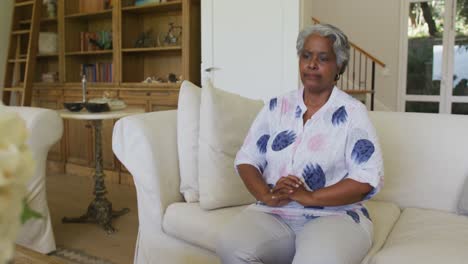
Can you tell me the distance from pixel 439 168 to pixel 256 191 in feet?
3.02

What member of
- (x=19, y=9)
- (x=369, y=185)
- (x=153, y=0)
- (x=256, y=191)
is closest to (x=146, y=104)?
(x=153, y=0)

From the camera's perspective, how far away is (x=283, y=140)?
1646mm

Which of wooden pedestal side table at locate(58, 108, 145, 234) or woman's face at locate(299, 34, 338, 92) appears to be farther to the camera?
wooden pedestal side table at locate(58, 108, 145, 234)

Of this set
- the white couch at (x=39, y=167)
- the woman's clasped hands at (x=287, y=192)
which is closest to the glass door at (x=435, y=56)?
the white couch at (x=39, y=167)

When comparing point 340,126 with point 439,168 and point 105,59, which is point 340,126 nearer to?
point 439,168

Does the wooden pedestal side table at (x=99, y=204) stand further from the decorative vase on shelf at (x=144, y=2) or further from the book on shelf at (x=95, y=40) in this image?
the book on shelf at (x=95, y=40)

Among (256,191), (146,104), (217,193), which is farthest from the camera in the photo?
(146,104)

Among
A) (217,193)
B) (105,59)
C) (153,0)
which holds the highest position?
(153,0)

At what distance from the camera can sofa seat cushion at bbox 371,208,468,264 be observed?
1.39 metres

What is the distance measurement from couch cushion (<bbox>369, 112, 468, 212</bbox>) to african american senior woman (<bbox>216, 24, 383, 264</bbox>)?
0.53 m

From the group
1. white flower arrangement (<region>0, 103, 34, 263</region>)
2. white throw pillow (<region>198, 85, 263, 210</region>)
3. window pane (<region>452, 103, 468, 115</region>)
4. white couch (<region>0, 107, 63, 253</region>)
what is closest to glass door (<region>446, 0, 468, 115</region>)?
window pane (<region>452, 103, 468, 115</region>)

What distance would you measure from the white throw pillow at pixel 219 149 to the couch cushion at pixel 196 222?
0.05 metres

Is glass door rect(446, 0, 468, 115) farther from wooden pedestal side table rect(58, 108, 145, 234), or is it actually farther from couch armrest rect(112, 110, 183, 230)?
couch armrest rect(112, 110, 183, 230)

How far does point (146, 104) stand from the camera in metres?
4.02
